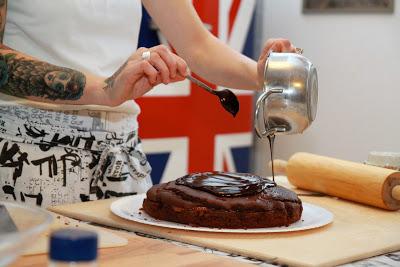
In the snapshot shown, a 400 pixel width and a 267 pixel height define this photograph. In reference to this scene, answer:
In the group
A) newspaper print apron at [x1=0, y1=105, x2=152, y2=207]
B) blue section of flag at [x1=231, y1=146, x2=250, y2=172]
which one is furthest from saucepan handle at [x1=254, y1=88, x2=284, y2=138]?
blue section of flag at [x1=231, y1=146, x2=250, y2=172]

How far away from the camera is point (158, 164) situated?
3.32 meters

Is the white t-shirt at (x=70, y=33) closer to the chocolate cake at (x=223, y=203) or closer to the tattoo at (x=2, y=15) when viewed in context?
the tattoo at (x=2, y=15)

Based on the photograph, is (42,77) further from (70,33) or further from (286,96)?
(286,96)

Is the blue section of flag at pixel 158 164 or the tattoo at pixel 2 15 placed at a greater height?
the tattoo at pixel 2 15

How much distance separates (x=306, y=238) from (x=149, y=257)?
0.31m

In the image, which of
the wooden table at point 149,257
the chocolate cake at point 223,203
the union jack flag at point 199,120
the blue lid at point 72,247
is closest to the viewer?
the blue lid at point 72,247

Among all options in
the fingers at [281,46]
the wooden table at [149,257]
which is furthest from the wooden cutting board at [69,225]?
the fingers at [281,46]

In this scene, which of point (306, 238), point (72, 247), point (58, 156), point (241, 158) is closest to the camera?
point (72, 247)

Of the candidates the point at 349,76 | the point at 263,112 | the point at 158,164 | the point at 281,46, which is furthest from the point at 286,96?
the point at 349,76

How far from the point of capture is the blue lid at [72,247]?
642mm

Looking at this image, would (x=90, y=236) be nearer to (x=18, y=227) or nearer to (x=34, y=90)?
(x=18, y=227)

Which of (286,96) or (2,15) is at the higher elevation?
(2,15)

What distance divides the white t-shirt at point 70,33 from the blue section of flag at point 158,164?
4.83 feet

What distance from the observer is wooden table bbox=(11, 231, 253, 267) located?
3.59 feet
